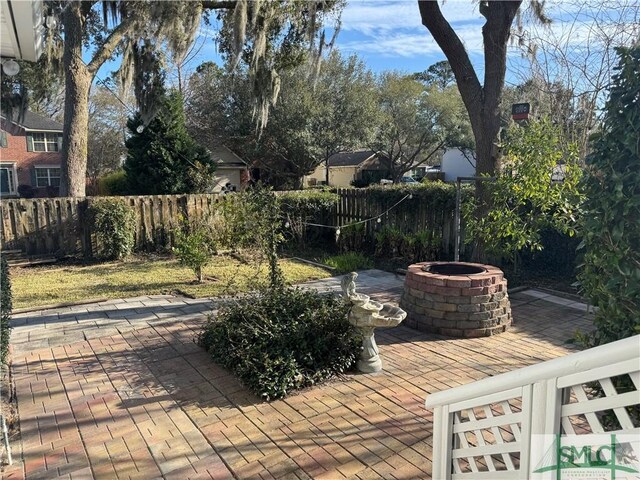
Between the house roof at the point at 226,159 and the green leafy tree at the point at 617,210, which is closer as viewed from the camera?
the green leafy tree at the point at 617,210

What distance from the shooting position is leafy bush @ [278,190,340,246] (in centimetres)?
1004

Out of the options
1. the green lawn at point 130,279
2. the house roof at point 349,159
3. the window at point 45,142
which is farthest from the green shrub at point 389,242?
the window at point 45,142

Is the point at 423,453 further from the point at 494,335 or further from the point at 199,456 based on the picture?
the point at 494,335

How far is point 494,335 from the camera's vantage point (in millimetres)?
4605

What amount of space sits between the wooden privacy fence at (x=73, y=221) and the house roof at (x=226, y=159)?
14.5 metres

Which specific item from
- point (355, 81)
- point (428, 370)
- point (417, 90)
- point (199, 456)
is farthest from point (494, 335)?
point (417, 90)

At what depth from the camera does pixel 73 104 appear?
1121 centimetres

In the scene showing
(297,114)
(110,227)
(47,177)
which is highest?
(297,114)

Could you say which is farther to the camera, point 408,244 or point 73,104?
point 73,104

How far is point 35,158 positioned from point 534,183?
30524 mm

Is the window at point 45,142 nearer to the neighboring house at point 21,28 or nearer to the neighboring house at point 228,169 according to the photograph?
the neighboring house at point 228,169

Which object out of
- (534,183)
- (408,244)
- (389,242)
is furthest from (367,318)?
(389,242)

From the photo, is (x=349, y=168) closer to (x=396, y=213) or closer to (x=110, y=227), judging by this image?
(x=396, y=213)

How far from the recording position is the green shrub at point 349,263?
26.3 ft
